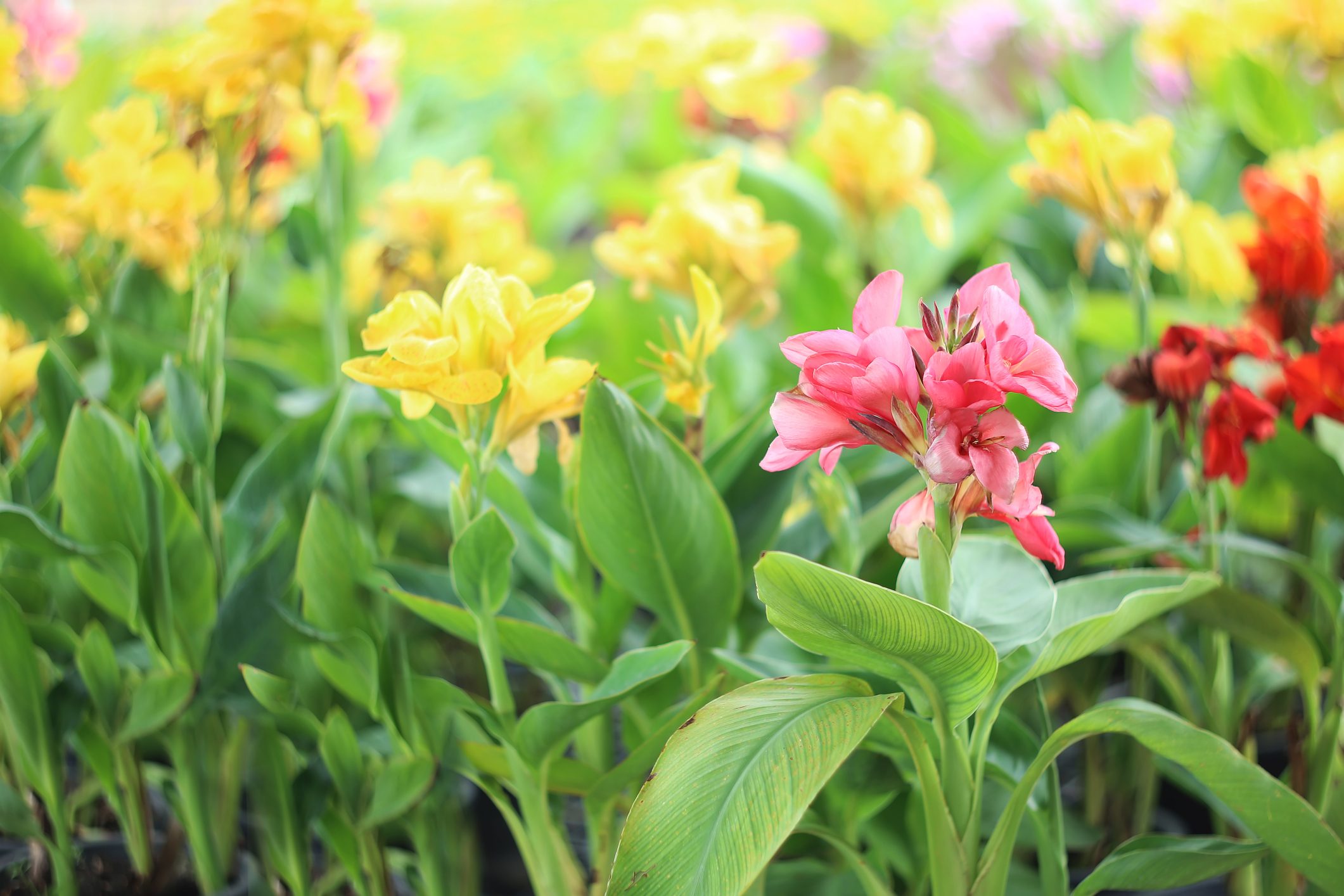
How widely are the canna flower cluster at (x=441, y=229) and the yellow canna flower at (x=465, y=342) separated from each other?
45cm

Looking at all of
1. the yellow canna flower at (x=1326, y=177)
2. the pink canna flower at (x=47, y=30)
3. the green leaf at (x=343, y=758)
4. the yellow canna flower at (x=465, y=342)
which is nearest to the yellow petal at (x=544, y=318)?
the yellow canna flower at (x=465, y=342)

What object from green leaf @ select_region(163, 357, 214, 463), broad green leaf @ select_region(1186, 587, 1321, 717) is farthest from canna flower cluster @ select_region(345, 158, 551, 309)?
broad green leaf @ select_region(1186, 587, 1321, 717)

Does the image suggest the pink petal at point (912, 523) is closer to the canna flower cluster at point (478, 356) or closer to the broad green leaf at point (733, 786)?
the broad green leaf at point (733, 786)

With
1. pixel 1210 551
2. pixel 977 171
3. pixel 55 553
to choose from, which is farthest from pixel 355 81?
pixel 1210 551

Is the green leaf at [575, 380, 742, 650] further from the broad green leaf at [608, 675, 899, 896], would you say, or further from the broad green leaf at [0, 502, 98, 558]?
the broad green leaf at [0, 502, 98, 558]

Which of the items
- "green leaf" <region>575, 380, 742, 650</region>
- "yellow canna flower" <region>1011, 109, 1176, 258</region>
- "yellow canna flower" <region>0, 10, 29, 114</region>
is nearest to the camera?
"green leaf" <region>575, 380, 742, 650</region>

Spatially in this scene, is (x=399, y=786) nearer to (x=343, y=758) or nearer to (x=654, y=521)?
(x=343, y=758)

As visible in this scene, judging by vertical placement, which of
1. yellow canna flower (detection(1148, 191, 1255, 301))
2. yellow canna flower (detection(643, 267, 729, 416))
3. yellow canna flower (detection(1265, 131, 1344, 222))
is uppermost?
yellow canna flower (detection(643, 267, 729, 416))

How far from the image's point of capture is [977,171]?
170 centimetres

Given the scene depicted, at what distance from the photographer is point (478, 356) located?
2.01 feet

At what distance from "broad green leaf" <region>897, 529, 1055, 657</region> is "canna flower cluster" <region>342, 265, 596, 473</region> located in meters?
0.25

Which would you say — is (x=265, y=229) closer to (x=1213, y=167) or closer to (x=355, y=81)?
(x=355, y=81)

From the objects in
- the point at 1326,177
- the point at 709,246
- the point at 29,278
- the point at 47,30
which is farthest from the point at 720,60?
the point at 47,30

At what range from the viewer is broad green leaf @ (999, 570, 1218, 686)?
0.62 metres
